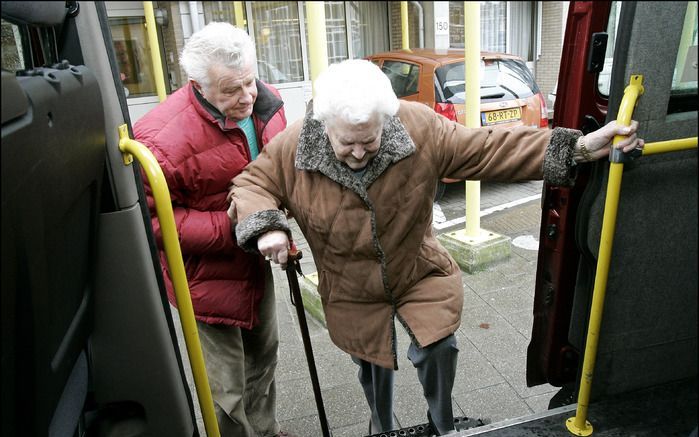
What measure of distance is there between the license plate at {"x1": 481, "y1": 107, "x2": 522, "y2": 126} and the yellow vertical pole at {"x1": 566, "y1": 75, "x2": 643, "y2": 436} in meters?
5.17

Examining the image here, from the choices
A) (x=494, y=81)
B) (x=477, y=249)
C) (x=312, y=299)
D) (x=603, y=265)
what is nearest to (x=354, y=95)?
(x=603, y=265)

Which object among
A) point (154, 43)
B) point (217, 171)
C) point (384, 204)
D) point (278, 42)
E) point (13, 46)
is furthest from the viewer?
point (278, 42)

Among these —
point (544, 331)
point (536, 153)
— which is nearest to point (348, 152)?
point (536, 153)

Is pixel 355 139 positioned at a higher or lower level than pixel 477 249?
higher

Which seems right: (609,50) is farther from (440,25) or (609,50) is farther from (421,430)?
(440,25)

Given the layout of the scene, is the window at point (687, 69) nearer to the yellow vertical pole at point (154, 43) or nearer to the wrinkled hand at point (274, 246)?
the wrinkled hand at point (274, 246)

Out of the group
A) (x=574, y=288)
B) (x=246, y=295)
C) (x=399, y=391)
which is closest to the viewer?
(x=574, y=288)

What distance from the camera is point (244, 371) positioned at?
2.48m

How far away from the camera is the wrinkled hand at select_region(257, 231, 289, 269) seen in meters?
1.87

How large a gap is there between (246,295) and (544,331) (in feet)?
3.87

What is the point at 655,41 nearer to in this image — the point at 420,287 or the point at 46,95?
the point at 420,287

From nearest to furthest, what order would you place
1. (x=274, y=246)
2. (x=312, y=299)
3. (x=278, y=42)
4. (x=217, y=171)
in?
(x=274, y=246)
(x=217, y=171)
(x=312, y=299)
(x=278, y=42)

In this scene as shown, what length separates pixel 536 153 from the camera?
6.08ft

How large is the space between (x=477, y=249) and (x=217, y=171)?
2958mm
